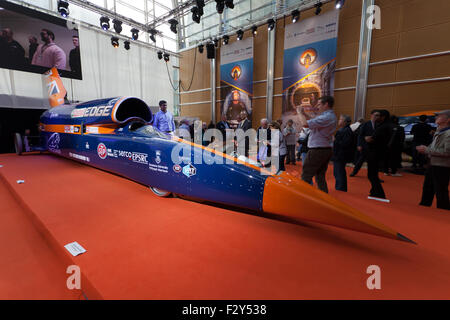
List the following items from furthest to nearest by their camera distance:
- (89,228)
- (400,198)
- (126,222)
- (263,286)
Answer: (400,198), (126,222), (89,228), (263,286)

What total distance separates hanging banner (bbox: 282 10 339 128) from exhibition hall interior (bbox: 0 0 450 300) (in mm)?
49

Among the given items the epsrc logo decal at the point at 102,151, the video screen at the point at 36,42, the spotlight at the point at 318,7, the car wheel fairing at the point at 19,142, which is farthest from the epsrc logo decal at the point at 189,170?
the video screen at the point at 36,42

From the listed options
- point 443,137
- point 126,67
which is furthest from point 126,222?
point 126,67

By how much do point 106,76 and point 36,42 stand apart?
2512 millimetres

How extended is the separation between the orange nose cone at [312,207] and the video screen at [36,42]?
32.8 ft

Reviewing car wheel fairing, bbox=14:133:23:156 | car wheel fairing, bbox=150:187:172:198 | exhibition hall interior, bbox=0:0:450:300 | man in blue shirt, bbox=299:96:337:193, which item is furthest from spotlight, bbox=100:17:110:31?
man in blue shirt, bbox=299:96:337:193

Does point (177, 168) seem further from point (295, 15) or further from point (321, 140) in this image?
point (295, 15)

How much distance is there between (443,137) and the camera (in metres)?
2.32

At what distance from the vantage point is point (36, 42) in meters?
7.52

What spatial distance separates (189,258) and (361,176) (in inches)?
191

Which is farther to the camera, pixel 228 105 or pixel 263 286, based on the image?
pixel 228 105

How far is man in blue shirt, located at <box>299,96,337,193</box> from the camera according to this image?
101 inches

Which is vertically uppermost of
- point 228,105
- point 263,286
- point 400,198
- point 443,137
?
point 228,105
